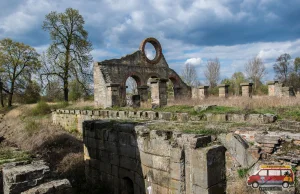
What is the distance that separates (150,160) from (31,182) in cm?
238

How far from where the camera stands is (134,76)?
64.6 ft

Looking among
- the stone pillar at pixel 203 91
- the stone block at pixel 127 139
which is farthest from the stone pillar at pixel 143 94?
the stone block at pixel 127 139

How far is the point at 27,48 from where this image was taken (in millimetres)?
27766

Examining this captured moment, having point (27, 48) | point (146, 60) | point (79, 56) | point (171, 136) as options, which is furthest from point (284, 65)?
point (171, 136)

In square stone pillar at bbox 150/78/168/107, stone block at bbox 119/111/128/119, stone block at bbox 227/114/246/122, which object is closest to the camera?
stone block at bbox 227/114/246/122

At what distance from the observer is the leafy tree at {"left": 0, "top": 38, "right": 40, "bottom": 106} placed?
87.2ft

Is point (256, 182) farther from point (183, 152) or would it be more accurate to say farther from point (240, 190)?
point (183, 152)

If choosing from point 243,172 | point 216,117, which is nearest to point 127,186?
point 216,117

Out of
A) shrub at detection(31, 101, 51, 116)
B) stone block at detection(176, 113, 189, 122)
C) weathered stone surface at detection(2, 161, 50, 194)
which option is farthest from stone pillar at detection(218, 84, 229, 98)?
shrub at detection(31, 101, 51, 116)

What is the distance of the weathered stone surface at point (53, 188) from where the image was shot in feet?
11.4

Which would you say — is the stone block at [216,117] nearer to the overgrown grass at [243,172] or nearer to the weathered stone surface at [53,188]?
the overgrown grass at [243,172]

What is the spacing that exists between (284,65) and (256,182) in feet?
137

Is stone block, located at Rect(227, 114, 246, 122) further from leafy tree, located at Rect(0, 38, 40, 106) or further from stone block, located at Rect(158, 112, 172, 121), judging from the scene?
leafy tree, located at Rect(0, 38, 40, 106)

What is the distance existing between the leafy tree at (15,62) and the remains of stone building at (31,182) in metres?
26.6
